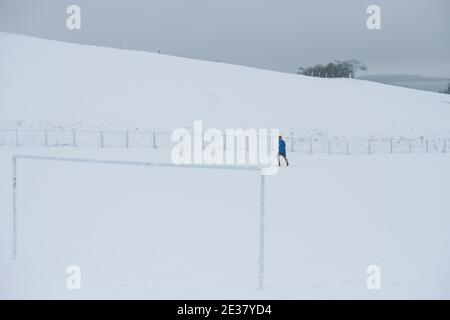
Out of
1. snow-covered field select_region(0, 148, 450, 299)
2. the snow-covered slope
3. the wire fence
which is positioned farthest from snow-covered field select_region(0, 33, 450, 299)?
→ the snow-covered slope

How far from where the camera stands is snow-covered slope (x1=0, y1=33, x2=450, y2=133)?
5500cm

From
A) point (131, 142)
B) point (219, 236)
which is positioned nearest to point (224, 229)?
point (219, 236)

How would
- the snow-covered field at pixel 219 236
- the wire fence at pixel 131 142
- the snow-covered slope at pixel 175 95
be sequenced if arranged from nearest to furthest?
the snow-covered field at pixel 219 236
the wire fence at pixel 131 142
the snow-covered slope at pixel 175 95

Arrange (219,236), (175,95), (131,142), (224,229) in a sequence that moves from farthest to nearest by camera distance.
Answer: (175,95) < (131,142) < (224,229) < (219,236)

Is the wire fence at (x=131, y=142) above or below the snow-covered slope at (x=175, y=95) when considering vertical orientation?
below

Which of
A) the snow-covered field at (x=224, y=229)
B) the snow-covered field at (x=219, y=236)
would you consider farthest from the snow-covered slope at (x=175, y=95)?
the snow-covered field at (x=219, y=236)

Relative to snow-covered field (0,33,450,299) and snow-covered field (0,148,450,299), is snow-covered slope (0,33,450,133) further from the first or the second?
snow-covered field (0,148,450,299)

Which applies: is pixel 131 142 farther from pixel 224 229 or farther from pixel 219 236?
pixel 219 236

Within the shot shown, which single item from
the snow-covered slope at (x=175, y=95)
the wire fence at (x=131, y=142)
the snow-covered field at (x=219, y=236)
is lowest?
the snow-covered field at (x=219, y=236)

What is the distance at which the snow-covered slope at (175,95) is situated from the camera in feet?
180

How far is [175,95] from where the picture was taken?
203 ft

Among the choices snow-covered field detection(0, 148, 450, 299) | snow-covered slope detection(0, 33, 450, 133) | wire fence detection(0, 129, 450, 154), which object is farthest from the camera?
snow-covered slope detection(0, 33, 450, 133)

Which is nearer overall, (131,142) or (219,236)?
(219,236)

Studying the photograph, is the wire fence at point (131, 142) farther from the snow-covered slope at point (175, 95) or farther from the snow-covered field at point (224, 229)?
the snow-covered slope at point (175, 95)
